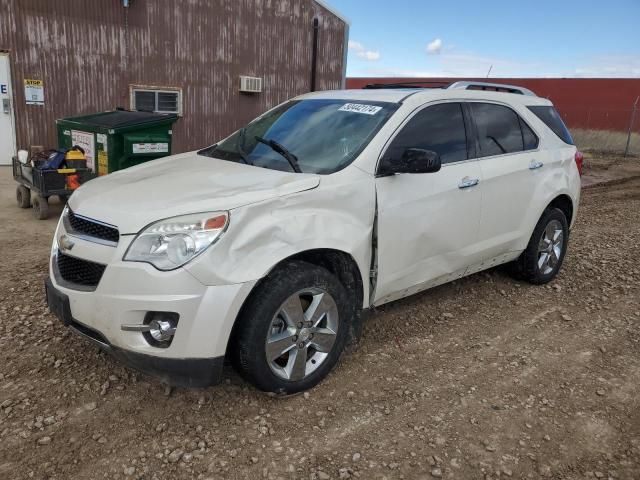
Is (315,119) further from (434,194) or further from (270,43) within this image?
(270,43)

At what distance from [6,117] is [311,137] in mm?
9430

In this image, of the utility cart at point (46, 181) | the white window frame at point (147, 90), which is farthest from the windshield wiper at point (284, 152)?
the white window frame at point (147, 90)

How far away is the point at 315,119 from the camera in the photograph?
12.8 ft

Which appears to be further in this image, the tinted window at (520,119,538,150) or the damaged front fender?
the tinted window at (520,119,538,150)

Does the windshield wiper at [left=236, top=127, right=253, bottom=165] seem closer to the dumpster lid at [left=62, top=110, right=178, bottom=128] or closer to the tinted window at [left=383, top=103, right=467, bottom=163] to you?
the tinted window at [left=383, top=103, right=467, bottom=163]

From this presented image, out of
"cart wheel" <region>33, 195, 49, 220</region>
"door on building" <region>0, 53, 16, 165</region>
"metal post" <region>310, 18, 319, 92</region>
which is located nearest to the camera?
"cart wheel" <region>33, 195, 49, 220</region>

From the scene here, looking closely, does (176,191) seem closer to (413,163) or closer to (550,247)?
(413,163)

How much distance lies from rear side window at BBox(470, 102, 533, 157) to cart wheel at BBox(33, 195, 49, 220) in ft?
17.8

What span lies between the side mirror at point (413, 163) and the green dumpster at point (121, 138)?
4436mm

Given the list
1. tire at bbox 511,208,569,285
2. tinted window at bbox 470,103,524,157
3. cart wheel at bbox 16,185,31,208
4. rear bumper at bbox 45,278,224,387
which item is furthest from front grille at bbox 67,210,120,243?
cart wheel at bbox 16,185,31,208

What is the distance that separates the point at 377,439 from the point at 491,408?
29.8 inches

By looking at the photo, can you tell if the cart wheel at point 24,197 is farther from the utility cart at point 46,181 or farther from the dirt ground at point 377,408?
the dirt ground at point 377,408

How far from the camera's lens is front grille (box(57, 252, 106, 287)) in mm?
2801

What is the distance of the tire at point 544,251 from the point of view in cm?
488
